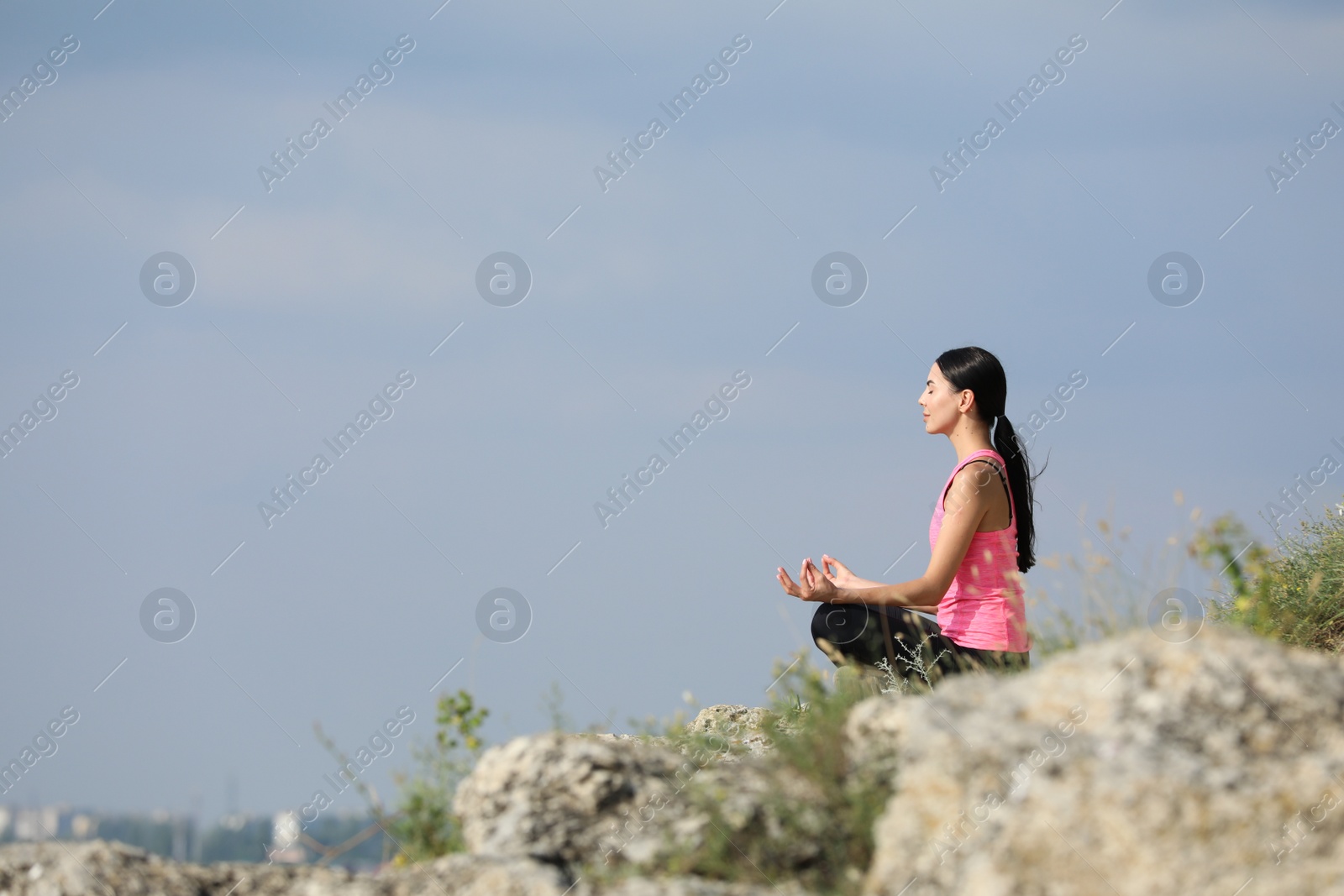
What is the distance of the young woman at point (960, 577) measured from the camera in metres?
6.55

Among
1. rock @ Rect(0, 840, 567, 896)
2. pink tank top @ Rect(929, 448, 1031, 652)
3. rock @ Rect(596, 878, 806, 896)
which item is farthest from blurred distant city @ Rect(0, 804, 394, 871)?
pink tank top @ Rect(929, 448, 1031, 652)

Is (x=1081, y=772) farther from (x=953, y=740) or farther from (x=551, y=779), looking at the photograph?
(x=551, y=779)

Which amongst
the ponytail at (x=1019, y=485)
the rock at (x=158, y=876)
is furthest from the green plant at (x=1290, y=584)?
the rock at (x=158, y=876)

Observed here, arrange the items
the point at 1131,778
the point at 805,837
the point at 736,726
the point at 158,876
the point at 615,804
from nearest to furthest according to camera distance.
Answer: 1. the point at 1131,778
2. the point at 805,837
3. the point at 615,804
4. the point at 158,876
5. the point at 736,726

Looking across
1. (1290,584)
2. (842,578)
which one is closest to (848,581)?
(842,578)

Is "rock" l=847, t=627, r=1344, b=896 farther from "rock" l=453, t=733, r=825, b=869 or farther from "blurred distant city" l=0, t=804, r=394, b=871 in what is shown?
"blurred distant city" l=0, t=804, r=394, b=871

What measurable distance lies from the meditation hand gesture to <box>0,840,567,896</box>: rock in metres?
2.77

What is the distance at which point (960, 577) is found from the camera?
6781 millimetres

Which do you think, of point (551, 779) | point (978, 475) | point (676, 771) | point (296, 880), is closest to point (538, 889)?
point (551, 779)

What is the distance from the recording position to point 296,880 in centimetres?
499

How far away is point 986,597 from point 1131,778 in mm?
3588

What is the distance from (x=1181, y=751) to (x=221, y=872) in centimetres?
409

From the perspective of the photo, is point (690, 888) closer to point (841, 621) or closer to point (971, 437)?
point (841, 621)

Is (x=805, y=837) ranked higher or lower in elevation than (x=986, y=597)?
higher
